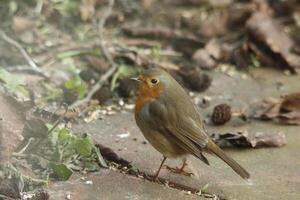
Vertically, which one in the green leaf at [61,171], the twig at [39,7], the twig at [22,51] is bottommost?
the green leaf at [61,171]

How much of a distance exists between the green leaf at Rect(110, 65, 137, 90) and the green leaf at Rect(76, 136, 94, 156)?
128 cm

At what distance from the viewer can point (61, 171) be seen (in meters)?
3.85

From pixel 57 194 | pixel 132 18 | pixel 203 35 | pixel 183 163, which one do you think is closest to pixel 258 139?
pixel 183 163

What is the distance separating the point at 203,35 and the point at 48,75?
1.56 m

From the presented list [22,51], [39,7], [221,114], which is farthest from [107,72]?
[39,7]

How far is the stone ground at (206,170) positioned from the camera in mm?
3885

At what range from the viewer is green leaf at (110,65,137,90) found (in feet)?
17.6

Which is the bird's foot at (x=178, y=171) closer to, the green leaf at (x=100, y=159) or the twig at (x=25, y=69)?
the green leaf at (x=100, y=159)

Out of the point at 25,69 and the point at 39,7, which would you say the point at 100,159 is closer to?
the point at 25,69

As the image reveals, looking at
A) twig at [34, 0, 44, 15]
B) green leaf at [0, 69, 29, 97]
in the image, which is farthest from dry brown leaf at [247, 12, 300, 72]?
green leaf at [0, 69, 29, 97]

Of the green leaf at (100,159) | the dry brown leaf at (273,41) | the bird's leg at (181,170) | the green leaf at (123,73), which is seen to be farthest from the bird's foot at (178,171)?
the dry brown leaf at (273,41)

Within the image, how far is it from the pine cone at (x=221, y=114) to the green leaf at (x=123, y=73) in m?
0.77

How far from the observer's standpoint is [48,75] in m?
5.36

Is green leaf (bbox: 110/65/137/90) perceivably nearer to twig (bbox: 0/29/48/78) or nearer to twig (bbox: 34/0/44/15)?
twig (bbox: 0/29/48/78)
